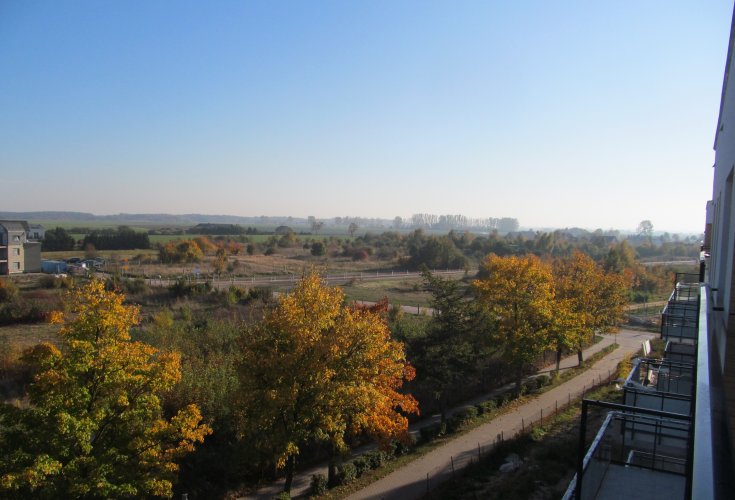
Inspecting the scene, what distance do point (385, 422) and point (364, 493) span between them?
8.91 ft

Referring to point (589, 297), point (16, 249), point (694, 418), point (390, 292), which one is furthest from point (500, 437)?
point (16, 249)

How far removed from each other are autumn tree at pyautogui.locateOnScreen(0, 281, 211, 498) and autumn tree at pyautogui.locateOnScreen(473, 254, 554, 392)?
15965 mm

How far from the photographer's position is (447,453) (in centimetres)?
1688

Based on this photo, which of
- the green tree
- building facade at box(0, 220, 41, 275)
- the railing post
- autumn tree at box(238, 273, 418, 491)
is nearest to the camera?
the railing post

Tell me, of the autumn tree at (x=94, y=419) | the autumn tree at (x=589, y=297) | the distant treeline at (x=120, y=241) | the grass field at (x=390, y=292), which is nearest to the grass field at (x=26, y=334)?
the autumn tree at (x=94, y=419)

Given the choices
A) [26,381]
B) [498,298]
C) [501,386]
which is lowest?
[501,386]

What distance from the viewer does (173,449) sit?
1011 centimetres

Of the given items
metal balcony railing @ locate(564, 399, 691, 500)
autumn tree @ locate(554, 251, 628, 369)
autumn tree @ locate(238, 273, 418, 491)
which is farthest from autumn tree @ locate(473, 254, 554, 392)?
metal balcony railing @ locate(564, 399, 691, 500)

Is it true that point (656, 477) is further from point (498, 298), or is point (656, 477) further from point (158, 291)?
point (158, 291)

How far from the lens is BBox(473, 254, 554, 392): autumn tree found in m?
22.3

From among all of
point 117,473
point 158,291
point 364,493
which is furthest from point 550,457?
point 158,291

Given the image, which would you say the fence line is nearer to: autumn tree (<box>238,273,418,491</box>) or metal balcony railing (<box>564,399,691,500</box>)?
autumn tree (<box>238,273,418,491</box>)

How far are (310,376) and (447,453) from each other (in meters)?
7.52

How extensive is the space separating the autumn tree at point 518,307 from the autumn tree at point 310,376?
1093 centimetres
